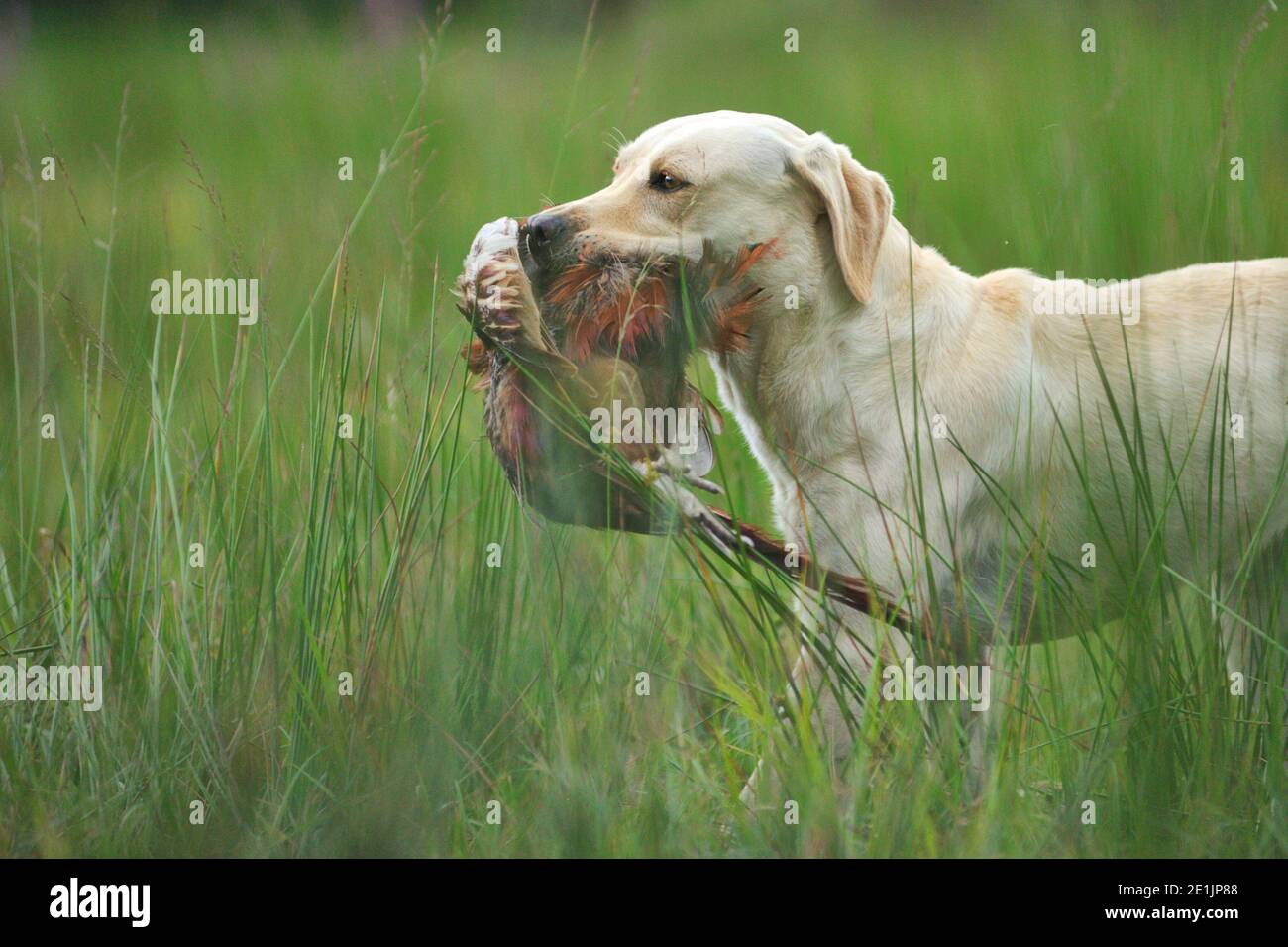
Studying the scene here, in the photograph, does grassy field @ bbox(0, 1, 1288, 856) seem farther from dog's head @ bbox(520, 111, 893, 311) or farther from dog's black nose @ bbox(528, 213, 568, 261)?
dog's head @ bbox(520, 111, 893, 311)

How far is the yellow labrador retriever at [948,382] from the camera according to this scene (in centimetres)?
290

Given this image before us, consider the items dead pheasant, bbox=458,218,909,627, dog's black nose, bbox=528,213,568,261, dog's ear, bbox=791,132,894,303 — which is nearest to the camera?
dead pheasant, bbox=458,218,909,627

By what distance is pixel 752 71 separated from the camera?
6.25 metres

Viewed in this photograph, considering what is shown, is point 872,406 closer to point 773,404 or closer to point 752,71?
point 773,404

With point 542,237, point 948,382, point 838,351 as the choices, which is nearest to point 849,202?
point 838,351

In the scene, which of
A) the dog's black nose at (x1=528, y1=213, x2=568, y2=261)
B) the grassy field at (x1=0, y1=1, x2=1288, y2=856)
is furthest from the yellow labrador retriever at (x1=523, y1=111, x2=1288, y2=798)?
the grassy field at (x1=0, y1=1, x2=1288, y2=856)

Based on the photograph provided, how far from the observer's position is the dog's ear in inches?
116

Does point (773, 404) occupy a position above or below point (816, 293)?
below

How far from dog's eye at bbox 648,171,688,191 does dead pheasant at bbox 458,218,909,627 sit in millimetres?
190

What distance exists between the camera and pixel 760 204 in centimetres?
300

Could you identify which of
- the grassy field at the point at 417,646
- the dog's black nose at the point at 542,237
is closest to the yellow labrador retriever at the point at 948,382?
the dog's black nose at the point at 542,237

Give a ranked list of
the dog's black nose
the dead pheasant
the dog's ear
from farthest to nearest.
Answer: the dog's ear
the dog's black nose
the dead pheasant
